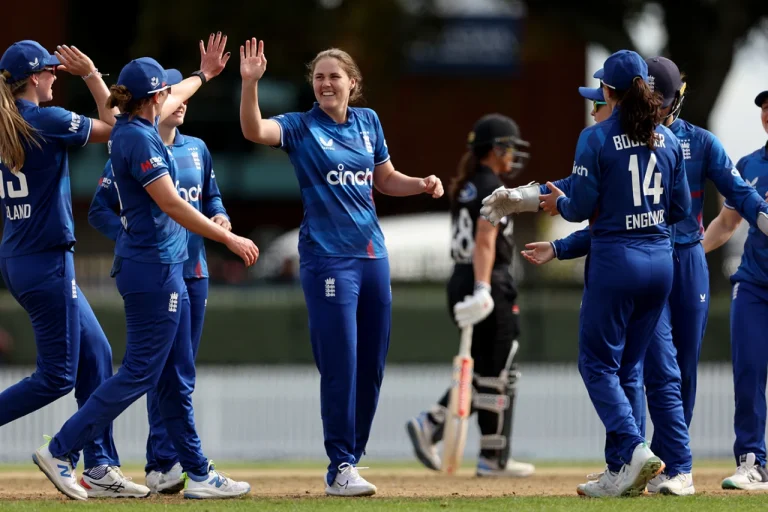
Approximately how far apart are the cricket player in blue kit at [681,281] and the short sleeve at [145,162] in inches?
83.7

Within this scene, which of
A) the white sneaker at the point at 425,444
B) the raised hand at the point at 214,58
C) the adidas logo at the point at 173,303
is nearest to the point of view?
the adidas logo at the point at 173,303

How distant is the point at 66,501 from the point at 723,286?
55.7ft

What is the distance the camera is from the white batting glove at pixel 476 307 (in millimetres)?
9445

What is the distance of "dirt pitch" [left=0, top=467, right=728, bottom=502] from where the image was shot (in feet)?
25.2

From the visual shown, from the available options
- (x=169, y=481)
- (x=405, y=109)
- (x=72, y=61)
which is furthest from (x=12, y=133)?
(x=405, y=109)

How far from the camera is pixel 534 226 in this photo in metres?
34.2

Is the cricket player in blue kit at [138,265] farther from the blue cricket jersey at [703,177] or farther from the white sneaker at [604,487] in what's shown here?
the blue cricket jersey at [703,177]

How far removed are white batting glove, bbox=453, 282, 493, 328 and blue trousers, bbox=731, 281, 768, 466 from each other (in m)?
1.98

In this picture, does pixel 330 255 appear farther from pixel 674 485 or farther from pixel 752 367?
pixel 752 367

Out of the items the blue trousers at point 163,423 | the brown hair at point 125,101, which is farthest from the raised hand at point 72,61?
the blue trousers at point 163,423

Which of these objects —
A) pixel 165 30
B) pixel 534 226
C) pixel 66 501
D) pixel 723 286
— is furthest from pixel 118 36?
pixel 66 501

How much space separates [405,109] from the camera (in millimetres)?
35969

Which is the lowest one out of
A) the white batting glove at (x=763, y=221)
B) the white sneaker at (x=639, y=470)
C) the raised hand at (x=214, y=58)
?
the white sneaker at (x=639, y=470)

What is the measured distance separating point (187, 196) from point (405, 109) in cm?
2845
